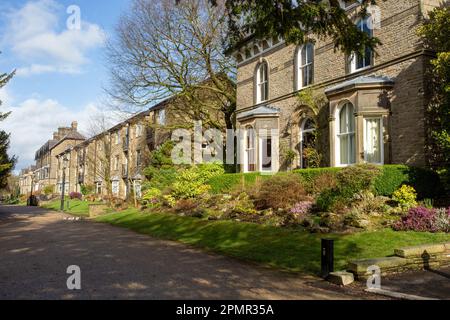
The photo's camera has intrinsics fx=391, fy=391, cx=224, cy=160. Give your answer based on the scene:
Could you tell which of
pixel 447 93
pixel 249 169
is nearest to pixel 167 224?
pixel 249 169

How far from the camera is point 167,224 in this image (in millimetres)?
17312

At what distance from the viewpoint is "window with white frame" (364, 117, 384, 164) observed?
628 inches

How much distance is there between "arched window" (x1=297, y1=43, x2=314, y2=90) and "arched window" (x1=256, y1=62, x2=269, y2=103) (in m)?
3.17

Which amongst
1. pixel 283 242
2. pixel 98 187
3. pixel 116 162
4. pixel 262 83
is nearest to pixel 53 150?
pixel 98 187

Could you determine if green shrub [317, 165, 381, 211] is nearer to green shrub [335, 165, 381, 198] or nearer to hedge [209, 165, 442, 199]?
green shrub [335, 165, 381, 198]

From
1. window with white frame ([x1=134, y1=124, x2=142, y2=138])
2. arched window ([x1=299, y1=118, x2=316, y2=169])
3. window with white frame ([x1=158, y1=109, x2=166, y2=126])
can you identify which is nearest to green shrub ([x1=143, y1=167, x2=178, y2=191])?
window with white frame ([x1=158, y1=109, x2=166, y2=126])

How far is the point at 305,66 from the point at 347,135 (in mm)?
5468

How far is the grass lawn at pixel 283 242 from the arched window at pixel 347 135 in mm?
6140

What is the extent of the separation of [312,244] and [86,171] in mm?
53432

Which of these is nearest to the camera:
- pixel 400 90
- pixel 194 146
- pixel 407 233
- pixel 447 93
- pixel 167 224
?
pixel 407 233

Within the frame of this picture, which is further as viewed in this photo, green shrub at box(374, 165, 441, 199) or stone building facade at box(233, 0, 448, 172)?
stone building facade at box(233, 0, 448, 172)

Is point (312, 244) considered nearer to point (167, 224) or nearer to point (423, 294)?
point (423, 294)

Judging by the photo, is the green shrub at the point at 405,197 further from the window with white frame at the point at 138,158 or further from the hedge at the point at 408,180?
the window with white frame at the point at 138,158

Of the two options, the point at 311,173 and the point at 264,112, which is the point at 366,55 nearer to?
the point at 311,173
